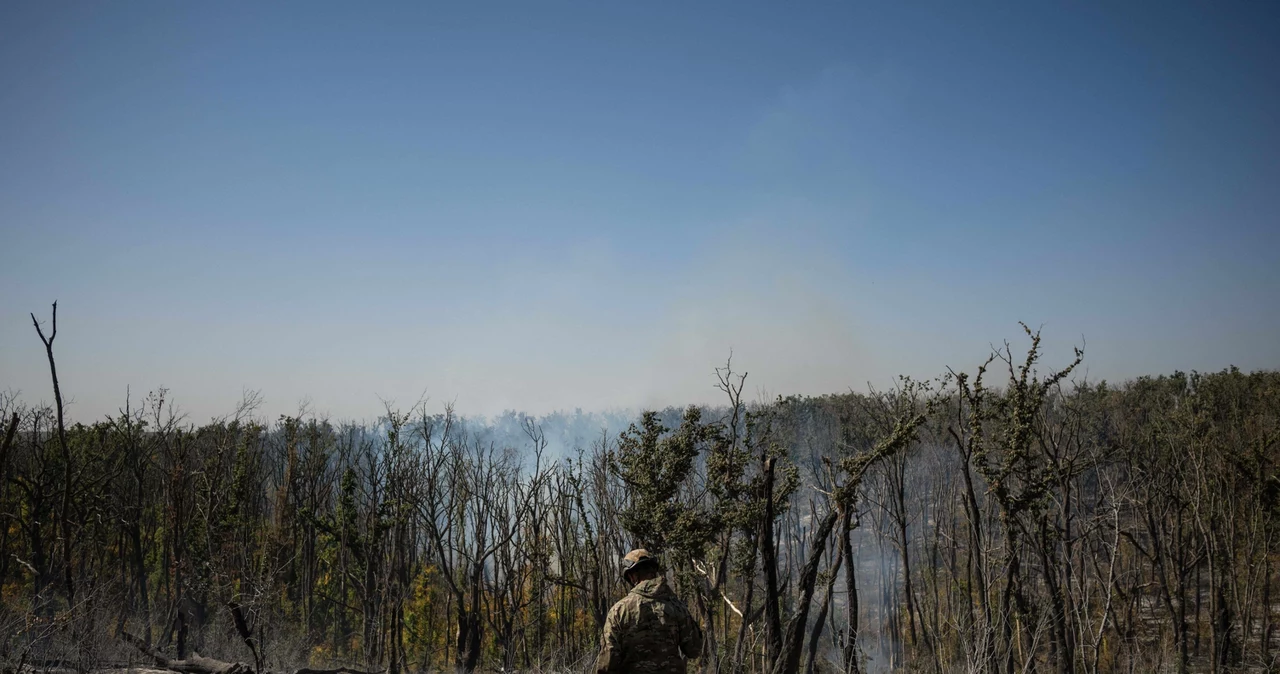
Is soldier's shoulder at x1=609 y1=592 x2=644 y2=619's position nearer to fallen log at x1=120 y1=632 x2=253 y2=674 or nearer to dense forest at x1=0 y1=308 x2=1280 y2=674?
dense forest at x1=0 y1=308 x2=1280 y2=674

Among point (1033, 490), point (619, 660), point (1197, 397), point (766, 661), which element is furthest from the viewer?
point (1197, 397)

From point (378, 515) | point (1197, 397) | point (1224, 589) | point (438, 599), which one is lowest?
point (438, 599)

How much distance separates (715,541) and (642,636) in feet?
30.6

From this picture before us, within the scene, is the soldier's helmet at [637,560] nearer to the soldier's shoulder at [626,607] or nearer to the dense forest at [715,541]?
the soldier's shoulder at [626,607]

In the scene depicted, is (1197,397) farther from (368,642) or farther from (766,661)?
(368,642)

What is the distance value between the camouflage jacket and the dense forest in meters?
2.77

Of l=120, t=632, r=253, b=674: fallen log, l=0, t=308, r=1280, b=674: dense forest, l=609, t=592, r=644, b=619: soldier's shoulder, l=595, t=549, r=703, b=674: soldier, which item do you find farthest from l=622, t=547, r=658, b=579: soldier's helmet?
l=120, t=632, r=253, b=674: fallen log

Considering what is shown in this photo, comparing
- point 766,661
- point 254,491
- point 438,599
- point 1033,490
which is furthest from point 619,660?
point 254,491

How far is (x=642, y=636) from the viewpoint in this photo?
6824mm

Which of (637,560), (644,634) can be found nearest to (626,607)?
(644,634)

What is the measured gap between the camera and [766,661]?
13.0 metres

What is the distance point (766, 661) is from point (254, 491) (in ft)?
113

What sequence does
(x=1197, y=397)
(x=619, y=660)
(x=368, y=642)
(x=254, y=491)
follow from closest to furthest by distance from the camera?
1. (x=619, y=660)
2. (x=368, y=642)
3. (x=1197, y=397)
4. (x=254, y=491)

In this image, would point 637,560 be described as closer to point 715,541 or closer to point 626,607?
point 626,607
